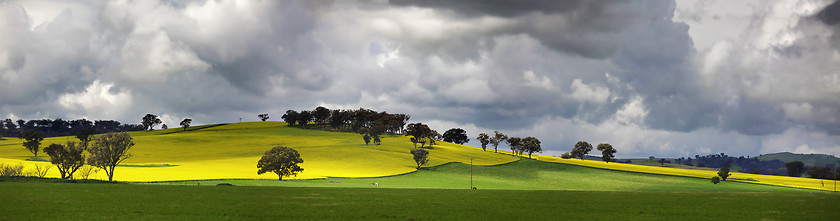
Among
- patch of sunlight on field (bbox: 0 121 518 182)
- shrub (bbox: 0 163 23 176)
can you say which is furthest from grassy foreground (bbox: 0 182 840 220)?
patch of sunlight on field (bbox: 0 121 518 182)

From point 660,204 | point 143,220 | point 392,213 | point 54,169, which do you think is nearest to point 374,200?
point 392,213

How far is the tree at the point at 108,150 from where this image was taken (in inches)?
3248

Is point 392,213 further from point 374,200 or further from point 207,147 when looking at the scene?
point 207,147

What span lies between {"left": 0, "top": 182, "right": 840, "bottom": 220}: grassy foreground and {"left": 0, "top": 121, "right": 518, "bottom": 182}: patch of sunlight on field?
3440cm

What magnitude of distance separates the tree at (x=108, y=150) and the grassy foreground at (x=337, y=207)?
2300 centimetres

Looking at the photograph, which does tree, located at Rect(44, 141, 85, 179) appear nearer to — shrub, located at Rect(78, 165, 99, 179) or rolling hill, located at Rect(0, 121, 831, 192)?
shrub, located at Rect(78, 165, 99, 179)

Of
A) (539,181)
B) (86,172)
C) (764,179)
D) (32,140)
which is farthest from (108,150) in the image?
(764,179)

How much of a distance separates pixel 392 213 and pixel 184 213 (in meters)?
15.6

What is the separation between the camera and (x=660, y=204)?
56281 mm

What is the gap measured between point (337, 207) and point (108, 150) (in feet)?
177

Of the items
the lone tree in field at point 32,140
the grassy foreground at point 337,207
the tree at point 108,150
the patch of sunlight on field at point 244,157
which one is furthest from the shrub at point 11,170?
the lone tree in field at point 32,140

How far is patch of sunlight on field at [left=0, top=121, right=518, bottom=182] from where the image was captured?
9647 centimetres

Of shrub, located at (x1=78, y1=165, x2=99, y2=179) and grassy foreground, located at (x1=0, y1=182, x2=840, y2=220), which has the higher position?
grassy foreground, located at (x1=0, y1=182, x2=840, y2=220)

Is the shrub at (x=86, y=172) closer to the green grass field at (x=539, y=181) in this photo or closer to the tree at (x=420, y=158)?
the green grass field at (x=539, y=181)
